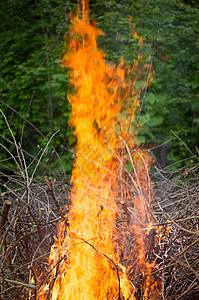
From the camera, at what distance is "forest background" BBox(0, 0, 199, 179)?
14.8 ft

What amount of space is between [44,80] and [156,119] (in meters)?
1.85

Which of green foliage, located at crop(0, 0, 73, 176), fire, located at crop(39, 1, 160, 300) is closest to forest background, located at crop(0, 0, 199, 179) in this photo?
green foliage, located at crop(0, 0, 73, 176)

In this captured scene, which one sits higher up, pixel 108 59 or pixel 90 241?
pixel 108 59

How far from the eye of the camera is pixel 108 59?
448 cm

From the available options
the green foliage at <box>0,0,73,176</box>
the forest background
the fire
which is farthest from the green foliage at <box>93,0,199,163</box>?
the fire

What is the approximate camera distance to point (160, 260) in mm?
1818

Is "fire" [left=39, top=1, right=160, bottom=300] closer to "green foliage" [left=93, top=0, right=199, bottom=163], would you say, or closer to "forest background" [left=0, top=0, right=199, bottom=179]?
"forest background" [left=0, top=0, right=199, bottom=179]

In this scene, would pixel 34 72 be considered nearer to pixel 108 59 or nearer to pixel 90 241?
pixel 108 59

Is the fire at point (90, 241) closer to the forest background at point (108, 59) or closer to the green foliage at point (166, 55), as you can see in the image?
the forest background at point (108, 59)

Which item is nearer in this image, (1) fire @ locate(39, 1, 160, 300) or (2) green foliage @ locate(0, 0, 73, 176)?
(1) fire @ locate(39, 1, 160, 300)

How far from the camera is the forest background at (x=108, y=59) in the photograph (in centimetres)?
452

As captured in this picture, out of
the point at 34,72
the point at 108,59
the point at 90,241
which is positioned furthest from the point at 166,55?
the point at 90,241

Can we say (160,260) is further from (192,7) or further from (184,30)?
(192,7)

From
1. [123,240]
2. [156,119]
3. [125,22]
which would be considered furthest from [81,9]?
[123,240]
